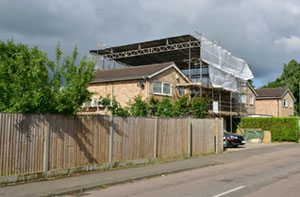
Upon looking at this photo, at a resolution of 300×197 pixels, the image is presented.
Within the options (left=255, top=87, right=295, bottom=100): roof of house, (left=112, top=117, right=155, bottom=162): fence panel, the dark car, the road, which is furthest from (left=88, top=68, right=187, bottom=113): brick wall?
(left=255, top=87, right=295, bottom=100): roof of house

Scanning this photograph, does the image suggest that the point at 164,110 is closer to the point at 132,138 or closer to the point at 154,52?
the point at 132,138

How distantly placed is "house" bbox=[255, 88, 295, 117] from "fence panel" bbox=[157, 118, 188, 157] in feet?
108

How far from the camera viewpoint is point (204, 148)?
18891 mm

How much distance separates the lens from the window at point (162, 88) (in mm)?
28095

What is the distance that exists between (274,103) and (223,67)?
1701cm

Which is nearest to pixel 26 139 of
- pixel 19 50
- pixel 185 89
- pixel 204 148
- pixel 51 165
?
pixel 51 165

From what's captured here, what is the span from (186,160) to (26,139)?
8434 mm

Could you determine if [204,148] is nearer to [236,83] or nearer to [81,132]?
[81,132]

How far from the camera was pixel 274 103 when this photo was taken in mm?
47344

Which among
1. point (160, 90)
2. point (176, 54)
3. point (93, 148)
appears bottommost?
point (93, 148)

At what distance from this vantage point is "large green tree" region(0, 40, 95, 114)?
10016 millimetres

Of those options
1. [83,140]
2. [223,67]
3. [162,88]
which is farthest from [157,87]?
[83,140]

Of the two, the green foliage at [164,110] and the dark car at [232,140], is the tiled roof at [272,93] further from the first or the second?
the green foliage at [164,110]

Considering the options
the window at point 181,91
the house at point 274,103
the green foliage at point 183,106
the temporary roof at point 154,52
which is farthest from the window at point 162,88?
the house at point 274,103
